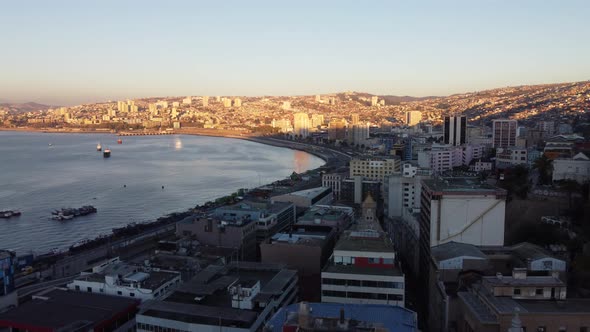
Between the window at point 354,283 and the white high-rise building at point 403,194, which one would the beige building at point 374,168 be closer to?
the white high-rise building at point 403,194

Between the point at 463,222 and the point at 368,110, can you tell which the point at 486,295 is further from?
the point at 368,110

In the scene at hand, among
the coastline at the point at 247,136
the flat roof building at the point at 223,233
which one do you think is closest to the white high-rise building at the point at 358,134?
the coastline at the point at 247,136

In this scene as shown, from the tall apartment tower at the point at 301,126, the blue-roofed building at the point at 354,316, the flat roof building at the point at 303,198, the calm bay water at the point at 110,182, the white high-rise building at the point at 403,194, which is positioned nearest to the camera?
the blue-roofed building at the point at 354,316

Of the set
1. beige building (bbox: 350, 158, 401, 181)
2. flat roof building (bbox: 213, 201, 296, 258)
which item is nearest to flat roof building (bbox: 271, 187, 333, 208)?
flat roof building (bbox: 213, 201, 296, 258)

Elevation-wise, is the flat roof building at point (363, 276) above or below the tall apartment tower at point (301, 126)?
above

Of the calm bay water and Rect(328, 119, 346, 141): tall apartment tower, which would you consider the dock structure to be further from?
Rect(328, 119, 346, 141): tall apartment tower

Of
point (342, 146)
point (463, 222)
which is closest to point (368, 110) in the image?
point (342, 146)

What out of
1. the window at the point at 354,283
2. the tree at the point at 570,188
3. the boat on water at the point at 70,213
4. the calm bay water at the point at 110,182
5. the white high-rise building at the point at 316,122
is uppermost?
the tree at the point at 570,188
